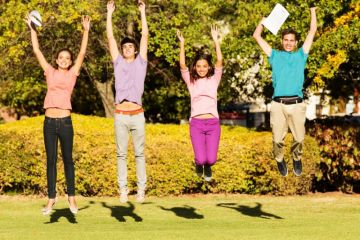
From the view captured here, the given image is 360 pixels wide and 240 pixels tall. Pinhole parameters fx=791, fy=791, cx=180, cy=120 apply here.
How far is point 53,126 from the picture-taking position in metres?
11.4

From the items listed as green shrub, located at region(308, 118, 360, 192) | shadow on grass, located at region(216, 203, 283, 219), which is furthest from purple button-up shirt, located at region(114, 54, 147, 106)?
green shrub, located at region(308, 118, 360, 192)

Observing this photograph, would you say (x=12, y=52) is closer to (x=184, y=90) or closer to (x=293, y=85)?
(x=184, y=90)

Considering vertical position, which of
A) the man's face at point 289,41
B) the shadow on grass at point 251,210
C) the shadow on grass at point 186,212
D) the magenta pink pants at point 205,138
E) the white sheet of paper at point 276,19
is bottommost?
the shadow on grass at point 251,210

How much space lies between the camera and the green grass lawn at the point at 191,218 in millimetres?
11461

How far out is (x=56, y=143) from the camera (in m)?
11.6

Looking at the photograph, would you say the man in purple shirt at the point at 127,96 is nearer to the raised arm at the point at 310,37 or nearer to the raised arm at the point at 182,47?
the raised arm at the point at 182,47

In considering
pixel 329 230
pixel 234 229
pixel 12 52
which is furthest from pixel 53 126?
pixel 12 52

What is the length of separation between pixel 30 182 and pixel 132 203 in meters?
2.46

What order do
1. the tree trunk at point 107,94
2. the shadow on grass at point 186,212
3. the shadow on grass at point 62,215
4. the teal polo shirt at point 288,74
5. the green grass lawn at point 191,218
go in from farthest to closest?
1. the tree trunk at point 107,94
2. the shadow on grass at point 186,212
3. the shadow on grass at point 62,215
4. the teal polo shirt at point 288,74
5. the green grass lawn at point 191,218

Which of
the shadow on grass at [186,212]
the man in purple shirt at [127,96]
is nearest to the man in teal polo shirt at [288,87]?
the man in purple shirt at [127,96]

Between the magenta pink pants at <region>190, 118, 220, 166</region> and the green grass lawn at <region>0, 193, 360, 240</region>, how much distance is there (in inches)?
42.8

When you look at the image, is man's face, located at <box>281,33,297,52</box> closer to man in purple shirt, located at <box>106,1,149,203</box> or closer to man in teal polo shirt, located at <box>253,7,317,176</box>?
man in teal polo shirt, located at <box>253,7,317,176</box>

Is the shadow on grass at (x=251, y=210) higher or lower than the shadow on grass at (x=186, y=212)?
lower

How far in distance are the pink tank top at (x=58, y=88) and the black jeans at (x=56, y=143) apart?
0.22 metres
